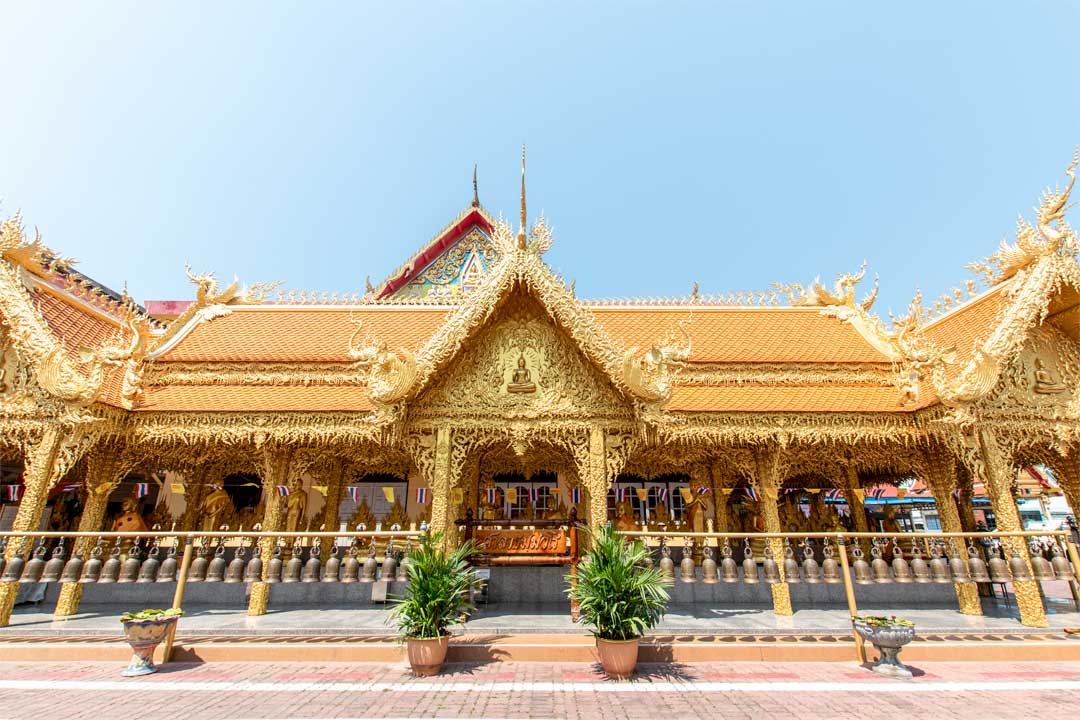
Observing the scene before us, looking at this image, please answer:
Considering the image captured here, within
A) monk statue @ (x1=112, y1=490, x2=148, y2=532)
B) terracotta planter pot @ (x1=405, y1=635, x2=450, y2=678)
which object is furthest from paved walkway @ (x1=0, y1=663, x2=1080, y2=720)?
monk statue @ (x1=112, y1=490, x2=148, y2=532)

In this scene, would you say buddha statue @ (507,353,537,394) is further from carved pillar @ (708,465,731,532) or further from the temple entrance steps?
carved pillar @ (708,465,731,532)

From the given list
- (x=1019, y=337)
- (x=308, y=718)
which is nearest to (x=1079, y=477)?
(x=1019, y=337)

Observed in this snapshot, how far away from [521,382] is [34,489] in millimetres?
8171

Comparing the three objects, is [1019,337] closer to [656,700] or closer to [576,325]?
[576,325]

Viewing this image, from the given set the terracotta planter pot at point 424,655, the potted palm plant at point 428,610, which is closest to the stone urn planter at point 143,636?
the potted palm plant at point 428,610

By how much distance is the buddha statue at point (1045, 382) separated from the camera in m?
8.95

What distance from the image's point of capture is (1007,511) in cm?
813

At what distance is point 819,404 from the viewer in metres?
9.25

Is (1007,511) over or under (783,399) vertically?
under

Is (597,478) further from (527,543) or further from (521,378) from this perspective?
(521,378)

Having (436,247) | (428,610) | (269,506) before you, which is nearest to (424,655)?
(428,610)

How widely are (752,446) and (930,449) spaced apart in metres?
3.43

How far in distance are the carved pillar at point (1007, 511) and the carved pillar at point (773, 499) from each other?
10.5 feet

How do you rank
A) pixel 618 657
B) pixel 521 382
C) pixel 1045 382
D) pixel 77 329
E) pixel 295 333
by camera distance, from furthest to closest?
pixel 295 333 → pixel 77 329 → pixel 1045 382 → pixel 521 382 → pixel 618 657
